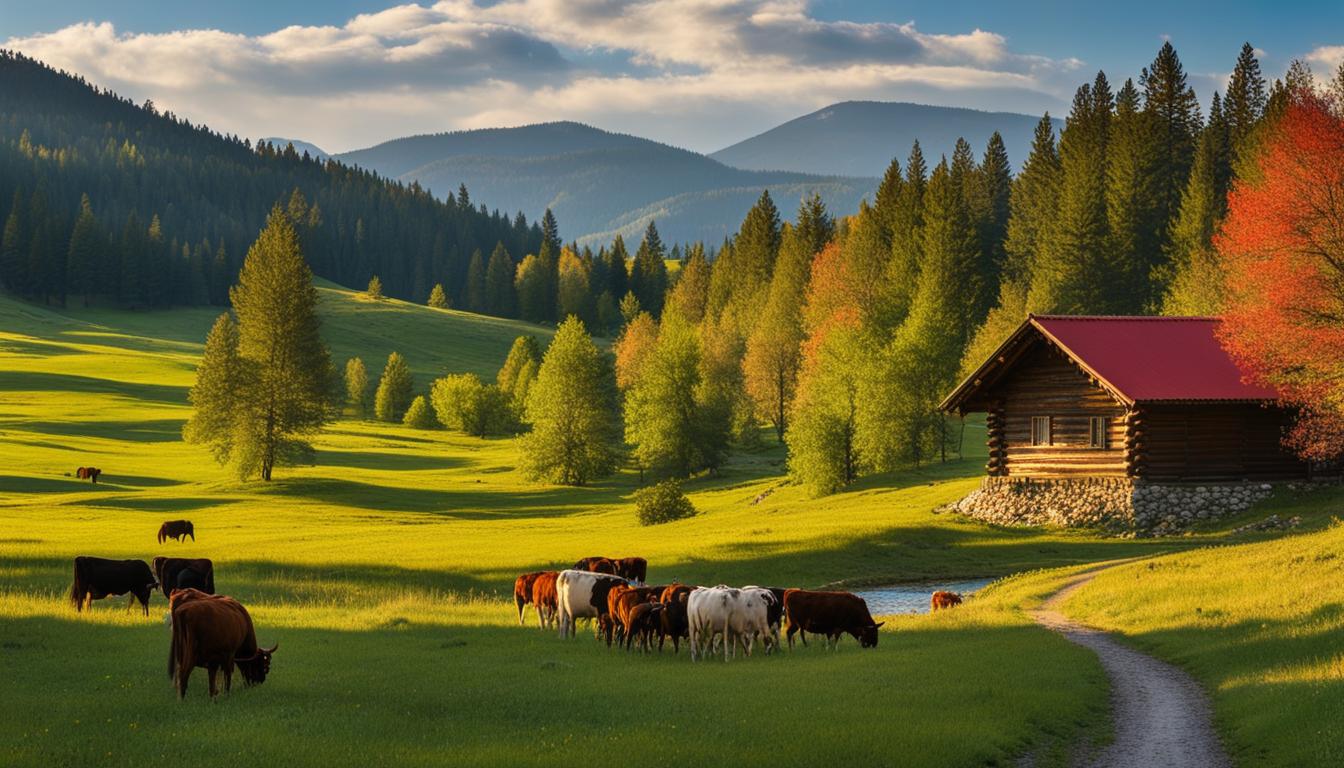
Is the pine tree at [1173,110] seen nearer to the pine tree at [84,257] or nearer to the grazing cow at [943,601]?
the grazing cow at [943,601]

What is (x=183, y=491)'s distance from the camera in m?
70.1

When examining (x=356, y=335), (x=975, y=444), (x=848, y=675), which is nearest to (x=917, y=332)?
(x=975, y=444)

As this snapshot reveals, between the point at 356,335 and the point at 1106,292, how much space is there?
121 metres

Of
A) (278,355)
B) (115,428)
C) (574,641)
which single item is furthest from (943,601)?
(115,428)

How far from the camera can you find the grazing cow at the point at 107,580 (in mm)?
26625

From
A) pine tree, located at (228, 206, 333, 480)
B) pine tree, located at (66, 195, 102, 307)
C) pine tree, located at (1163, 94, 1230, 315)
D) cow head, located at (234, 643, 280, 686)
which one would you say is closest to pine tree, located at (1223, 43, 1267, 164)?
pine tree, located at (1163, 94, 1230, 315)

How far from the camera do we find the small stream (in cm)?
3541

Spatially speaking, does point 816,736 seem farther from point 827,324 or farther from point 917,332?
point 827,324

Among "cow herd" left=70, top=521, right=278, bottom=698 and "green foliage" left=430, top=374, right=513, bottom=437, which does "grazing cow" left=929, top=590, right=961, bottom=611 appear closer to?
"cow herd" left=70, top=521, right=278, bottom=698

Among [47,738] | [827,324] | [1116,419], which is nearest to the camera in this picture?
Answer: [47,738]

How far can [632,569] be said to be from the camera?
35.6 meters

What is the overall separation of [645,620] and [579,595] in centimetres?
296

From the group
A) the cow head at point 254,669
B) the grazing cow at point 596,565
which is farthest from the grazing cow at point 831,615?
the cow head at point 254,669

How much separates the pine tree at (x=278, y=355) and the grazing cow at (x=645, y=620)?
56.1m
